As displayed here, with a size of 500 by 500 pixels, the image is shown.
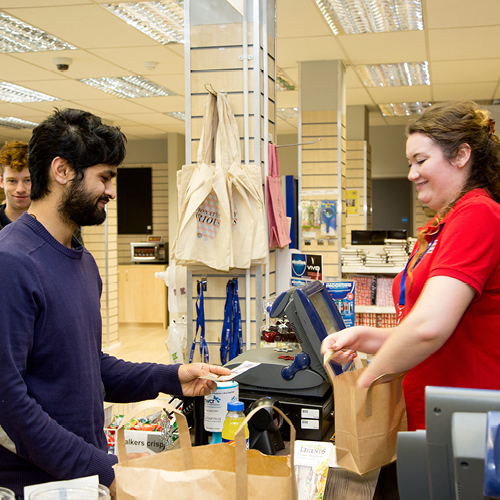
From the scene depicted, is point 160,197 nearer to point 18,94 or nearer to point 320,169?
point 18,94

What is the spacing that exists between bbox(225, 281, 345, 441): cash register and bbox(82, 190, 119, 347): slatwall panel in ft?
23.0

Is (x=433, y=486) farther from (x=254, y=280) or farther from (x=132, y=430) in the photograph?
(x=254, y=280)

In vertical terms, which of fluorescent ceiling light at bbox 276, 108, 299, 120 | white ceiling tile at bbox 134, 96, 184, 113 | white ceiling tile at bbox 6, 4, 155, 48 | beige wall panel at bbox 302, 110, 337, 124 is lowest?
beige wall panel at bbox 302, 110, 337, 124

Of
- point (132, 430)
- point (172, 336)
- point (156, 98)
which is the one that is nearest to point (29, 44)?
point (156, 98)

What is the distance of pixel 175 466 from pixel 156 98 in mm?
7435

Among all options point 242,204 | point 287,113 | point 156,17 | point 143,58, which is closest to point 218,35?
point 242,204

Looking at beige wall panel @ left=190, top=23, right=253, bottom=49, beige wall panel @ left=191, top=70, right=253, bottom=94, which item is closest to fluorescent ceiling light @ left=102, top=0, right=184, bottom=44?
beige wall panel @ left=190, top=23, right=253, bottom=49

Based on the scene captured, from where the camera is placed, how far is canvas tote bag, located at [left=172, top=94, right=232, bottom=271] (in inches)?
109

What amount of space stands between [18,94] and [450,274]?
761 centimetres

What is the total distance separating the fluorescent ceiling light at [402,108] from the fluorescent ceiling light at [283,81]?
2.06 meters

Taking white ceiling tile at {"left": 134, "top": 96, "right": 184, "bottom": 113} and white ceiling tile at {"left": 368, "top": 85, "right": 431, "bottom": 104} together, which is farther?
white ceiling tile at {"left": 134, "top": 96, "right": 184, "bottom": 113}

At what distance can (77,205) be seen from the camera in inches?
59.0

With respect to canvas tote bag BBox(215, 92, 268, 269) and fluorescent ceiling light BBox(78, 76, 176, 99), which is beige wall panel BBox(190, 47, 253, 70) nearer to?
canvas tote bag BBox(215, 92, 268, 269)

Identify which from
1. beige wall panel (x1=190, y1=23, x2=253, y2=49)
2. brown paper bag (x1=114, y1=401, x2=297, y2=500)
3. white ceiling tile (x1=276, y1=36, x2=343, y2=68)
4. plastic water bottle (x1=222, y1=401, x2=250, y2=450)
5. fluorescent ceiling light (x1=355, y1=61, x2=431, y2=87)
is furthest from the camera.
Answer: fluorescent ceiling light (x1=355, y1=61, x2=431, y2=87)
